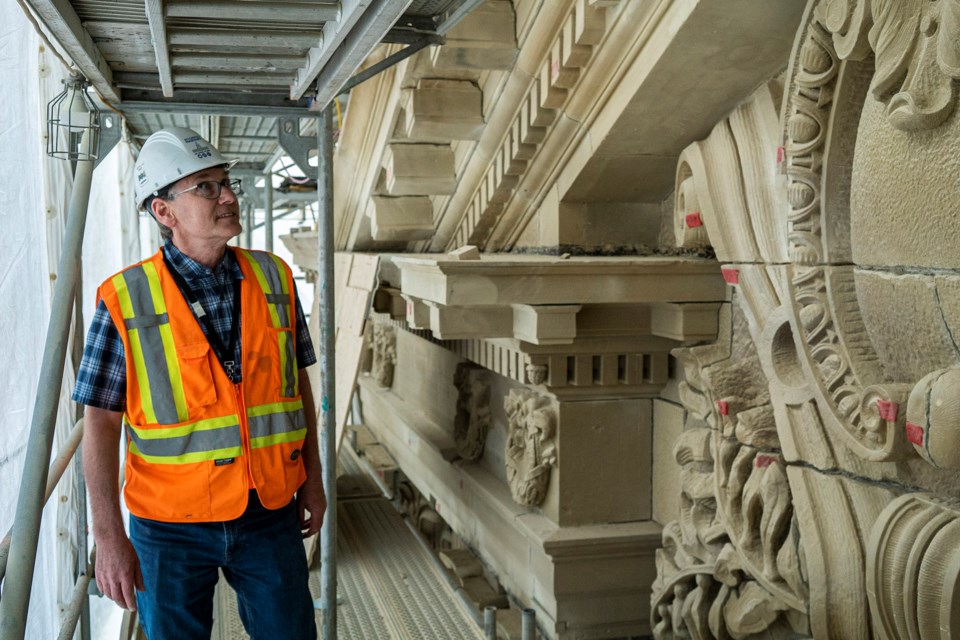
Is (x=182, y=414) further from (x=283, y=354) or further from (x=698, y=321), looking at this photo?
(x=698, y=321)

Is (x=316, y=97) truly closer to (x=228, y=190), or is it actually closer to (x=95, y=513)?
(x=228, y=190)

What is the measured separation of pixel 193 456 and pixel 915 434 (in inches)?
80.2

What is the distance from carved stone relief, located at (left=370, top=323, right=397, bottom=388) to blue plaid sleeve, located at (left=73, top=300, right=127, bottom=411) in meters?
6.63

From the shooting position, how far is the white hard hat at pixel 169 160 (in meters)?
2.64

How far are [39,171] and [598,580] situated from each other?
11.5 feet

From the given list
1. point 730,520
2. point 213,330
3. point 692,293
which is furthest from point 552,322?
point 213,330

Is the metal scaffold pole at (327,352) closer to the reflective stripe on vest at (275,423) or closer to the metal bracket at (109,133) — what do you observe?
the metal bracket at (109,133)

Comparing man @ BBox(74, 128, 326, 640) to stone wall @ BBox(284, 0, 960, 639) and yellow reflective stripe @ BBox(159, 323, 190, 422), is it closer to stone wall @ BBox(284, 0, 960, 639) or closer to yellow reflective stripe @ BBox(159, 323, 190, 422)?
yellow reflective stripe @ BBox(159, 323, 190, 422)

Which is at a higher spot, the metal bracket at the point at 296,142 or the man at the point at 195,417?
the metal bracket at the point at 296,142

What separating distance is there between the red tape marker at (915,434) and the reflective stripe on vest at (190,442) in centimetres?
191

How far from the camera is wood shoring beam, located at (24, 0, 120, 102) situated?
7.34ft

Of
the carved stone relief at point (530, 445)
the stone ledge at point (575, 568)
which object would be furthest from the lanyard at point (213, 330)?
the stone ledge at point (575, 568)

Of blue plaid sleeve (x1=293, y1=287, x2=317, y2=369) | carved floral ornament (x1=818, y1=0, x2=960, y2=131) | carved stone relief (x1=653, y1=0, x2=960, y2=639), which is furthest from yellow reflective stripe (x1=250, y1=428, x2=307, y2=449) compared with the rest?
carved floral ornament (x1=818, y1=0, x2=960, y2=131)

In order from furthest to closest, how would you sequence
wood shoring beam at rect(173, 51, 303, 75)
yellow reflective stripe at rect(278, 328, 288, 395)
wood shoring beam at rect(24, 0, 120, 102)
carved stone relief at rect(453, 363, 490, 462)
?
carved stone relief at rect(453, 363, 490, 462) < wood shoring beam at rect(173, 51, 303, 75) < yellow reflective stripe at rect(278, 328, 288, 395) < wood shoring beam at rect(24, 0, 120, 102)
